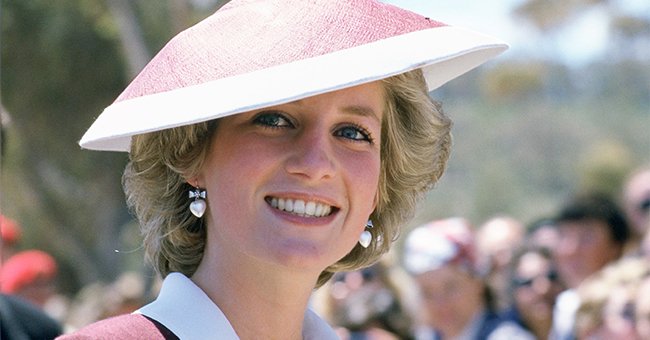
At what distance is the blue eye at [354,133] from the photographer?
8.73 ft

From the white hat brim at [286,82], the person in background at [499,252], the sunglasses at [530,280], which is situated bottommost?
the person in background at [499,252]

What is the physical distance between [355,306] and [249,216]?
3246 millimetres

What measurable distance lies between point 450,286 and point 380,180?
3.60 metres

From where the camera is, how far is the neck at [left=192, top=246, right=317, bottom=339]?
105 inches

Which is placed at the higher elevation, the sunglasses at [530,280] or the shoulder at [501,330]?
the sunglasses at [530,280]

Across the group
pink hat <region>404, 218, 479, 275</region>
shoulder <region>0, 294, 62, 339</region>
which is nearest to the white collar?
shoulder <region>0, 294, 62, 339</region>

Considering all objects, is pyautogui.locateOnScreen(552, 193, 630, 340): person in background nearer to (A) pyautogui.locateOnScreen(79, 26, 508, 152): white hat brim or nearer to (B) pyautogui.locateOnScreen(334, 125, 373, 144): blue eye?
(B) pyautogui.locateOnScreen(334, 125, 373, 144): blue eye

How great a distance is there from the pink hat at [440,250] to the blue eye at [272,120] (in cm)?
399

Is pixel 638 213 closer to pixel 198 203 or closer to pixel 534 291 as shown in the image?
pixel 534 291

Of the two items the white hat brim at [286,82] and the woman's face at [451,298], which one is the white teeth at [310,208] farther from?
the woman's face at [451,298]

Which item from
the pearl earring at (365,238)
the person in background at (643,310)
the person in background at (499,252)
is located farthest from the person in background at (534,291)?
the pearl earring at (365,238)

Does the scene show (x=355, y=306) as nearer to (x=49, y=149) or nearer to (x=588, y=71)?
(x=588, y=71)

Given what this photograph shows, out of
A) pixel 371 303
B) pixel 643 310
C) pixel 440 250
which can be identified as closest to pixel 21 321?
pixel 371 303

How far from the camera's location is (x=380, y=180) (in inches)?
117
